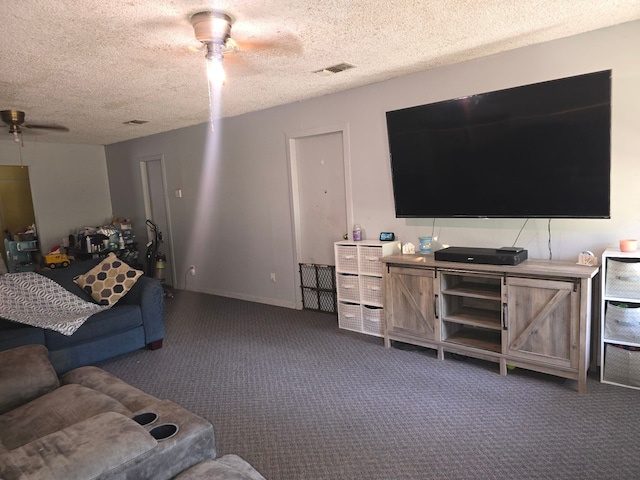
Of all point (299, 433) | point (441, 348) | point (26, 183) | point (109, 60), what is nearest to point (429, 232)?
point (441, 348)

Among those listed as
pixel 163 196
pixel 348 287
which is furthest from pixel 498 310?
pixel 163 196

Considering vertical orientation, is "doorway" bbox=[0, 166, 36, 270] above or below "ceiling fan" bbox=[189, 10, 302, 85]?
below

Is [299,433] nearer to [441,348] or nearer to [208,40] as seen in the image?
[441,348]

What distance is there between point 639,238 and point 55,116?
5642mm

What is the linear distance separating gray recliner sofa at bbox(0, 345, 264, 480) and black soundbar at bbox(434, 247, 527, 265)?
2189 mm

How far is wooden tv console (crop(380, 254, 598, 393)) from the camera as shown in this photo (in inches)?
109

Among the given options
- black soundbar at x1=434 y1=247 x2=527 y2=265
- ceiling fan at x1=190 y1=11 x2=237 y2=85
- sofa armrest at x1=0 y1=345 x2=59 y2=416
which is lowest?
sofa armrest at x1=0 y1=345 x2=59 y2=416

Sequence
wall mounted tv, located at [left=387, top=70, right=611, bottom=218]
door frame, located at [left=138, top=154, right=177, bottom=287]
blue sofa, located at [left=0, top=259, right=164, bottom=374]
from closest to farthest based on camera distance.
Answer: wall mounted tv, located at [left=387, top=70, right=611, bottom=218]
blue sofa, located at [left=0, top=259, right=164, bottom=374]
door frame, located at [left=138, top=154, right=177, bottom=287]

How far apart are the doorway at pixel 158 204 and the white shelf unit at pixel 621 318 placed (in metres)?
5.69

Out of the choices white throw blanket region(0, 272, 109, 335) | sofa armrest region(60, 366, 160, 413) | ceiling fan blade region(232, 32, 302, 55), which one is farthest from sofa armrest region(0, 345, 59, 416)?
ceiling fan blade region(232, 32, 302, 55)

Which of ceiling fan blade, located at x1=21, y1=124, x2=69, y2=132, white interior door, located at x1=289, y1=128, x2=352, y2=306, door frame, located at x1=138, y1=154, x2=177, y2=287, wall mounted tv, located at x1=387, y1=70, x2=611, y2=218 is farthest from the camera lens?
door frame, located at x1=138, y1=154, x2=177, y2=287

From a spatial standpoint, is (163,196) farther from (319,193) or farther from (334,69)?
(334,69)

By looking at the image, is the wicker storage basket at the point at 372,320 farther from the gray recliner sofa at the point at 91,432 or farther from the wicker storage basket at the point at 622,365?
the gray recliner sofa at the point at 91,432

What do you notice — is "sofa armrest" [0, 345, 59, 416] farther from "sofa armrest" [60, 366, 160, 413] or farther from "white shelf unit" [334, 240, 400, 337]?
"white shelf unit" [334, 240, 400, 337]
